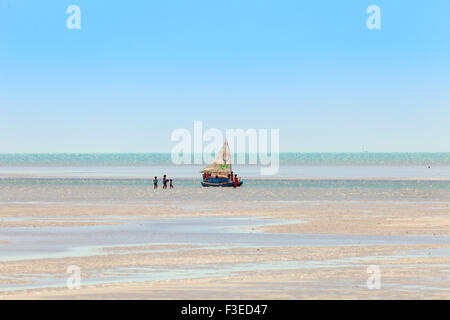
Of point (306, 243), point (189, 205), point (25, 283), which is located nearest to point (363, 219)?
point (306, 243)

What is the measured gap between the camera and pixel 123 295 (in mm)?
20109

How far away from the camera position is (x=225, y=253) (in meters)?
28.3

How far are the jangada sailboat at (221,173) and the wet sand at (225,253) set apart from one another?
135 feet

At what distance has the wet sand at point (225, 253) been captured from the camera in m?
21.0

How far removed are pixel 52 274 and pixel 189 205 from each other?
108 feet

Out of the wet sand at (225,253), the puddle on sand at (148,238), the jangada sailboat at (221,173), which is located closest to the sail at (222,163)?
the jangada sailboat at (221,173)

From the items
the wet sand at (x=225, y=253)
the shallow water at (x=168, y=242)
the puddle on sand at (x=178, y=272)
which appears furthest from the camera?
the shallow water at (x=168, y=242)

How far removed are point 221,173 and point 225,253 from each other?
2770 inches

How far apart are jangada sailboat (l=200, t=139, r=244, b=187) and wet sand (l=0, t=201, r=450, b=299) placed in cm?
4109

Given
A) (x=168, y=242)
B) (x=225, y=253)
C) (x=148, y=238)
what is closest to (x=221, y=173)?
(x=148, y=238)

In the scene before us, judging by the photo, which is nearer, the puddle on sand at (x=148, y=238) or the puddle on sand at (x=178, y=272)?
the puddle on sand at (x=178, y=272)

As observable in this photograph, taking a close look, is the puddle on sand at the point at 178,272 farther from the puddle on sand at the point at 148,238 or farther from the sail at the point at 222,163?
the sail at the point at 222,163

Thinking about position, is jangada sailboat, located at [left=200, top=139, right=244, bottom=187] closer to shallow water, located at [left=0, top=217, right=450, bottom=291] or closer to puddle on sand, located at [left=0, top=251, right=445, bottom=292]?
shallow water, located at [left=0, top=217, right=450, bottom=291]

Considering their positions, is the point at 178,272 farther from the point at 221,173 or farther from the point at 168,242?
the point at 221,173
